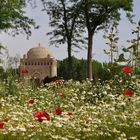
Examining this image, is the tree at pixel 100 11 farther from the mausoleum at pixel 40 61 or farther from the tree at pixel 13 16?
the mausoleum at pixel 40 61

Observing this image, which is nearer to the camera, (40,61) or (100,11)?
(100,11)

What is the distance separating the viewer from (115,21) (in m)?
45.7

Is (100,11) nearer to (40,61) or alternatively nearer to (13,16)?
(13,16)

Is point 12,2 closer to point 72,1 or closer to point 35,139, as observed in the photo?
point 72,1

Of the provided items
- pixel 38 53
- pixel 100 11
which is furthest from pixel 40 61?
pixel 100 11

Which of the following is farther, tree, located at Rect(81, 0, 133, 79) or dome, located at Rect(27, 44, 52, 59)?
dome, located at Rect(27, 44, 52, 59)

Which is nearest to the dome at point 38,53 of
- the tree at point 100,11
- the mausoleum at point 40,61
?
the mausoleum at point 40,61

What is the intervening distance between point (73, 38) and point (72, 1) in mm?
3337

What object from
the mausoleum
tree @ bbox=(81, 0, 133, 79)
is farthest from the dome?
tree @ bbox=(81, 0, 133, 79)

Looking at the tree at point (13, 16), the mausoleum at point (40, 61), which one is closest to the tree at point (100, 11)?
the tree at point (13, 16)

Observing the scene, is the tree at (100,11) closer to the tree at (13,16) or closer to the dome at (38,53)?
the tree at (13,16)

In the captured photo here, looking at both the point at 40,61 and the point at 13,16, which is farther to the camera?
the point at 40,61

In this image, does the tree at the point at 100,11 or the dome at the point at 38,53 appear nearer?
the tree at the point at 100,11

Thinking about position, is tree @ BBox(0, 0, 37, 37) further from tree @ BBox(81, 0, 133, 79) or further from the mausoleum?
the mausoleum
